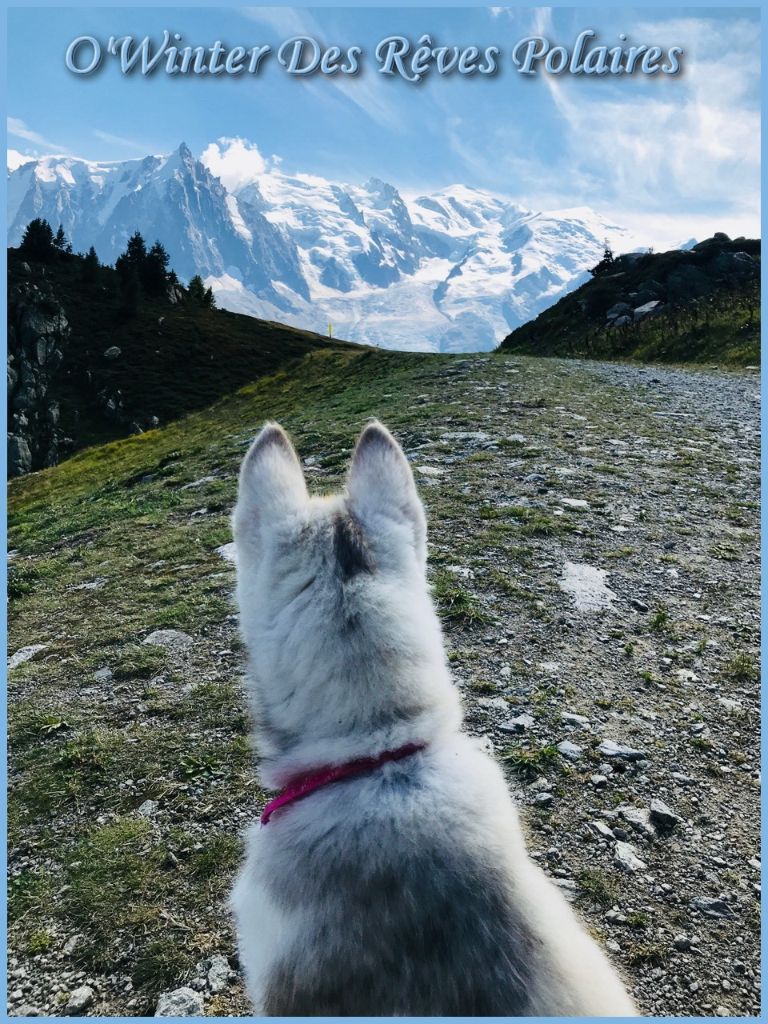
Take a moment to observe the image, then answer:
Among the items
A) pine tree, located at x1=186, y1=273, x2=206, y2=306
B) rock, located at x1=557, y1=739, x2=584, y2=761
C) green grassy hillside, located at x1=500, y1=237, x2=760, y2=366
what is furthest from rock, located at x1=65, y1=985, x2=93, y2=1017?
Answer: pine tree, located at x1=186, y1=273, x2=206, y2=306

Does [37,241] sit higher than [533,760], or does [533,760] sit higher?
[37,241]

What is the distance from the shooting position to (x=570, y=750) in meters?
4.67

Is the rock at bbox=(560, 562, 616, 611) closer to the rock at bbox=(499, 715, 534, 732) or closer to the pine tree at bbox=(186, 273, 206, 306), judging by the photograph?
the rock at bbox=(499, 715, 534, 732)

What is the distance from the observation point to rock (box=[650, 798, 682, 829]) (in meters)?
4.06

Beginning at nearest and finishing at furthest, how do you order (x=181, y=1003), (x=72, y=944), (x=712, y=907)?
(x=181, y=1003), (x=72, y=944), (x=712, y=907)

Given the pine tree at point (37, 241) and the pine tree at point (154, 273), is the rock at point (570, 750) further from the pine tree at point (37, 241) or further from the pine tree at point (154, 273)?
the pine tree at point (37, 241)

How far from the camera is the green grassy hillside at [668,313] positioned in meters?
30.2

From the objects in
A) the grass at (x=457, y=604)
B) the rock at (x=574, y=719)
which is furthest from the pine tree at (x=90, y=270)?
the rock at (x=574, y=719)

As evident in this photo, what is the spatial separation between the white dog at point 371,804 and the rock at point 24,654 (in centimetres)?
481

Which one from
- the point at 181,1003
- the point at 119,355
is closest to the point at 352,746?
the point at 181,1003

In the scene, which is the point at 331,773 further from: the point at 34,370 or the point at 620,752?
the point at 34,370

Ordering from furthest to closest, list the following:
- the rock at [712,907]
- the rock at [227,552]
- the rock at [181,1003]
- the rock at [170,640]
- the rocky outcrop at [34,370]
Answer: the rocky outcrop at [34,370] < the rock at [227,552] < the rock at [170,640] < the rock at [712,907] < the rock at [181,1003]

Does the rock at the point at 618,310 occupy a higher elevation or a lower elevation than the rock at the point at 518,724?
higher

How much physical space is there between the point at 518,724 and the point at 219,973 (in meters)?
2.66
